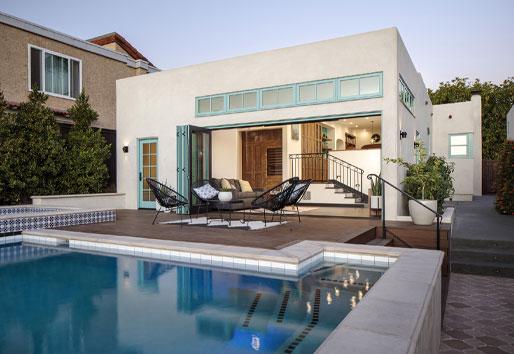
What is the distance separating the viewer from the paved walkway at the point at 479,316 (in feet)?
9.89

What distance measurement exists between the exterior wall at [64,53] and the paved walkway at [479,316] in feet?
35.7

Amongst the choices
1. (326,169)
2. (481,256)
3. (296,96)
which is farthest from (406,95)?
(326,169)

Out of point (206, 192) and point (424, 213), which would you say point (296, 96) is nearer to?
point (206, 192)

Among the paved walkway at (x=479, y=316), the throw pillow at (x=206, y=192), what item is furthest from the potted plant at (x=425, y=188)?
the throw pillow at (x=206, y=192)

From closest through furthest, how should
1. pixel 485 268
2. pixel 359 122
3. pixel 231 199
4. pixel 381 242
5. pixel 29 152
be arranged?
pixel 485 268 < pixel 381 242 < pixel 231 199 < pixel 29 152 < pixel 359 122

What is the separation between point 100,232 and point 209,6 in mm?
10433

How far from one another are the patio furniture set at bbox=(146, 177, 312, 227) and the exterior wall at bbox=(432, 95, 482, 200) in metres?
9.28

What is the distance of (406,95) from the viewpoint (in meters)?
8.50

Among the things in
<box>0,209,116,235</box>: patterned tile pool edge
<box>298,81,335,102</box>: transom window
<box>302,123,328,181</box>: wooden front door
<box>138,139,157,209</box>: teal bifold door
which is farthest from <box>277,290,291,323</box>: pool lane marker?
<box>302,123,328,181</box>: wooden front door

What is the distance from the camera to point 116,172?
11.6 m

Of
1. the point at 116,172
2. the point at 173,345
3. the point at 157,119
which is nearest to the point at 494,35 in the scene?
the point at 157,119

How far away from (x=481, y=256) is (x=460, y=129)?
12.2m

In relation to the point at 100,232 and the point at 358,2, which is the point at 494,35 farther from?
the point at 100,232

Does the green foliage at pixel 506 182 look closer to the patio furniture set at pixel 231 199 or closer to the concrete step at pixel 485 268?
the concrete step at pixel 485 268
